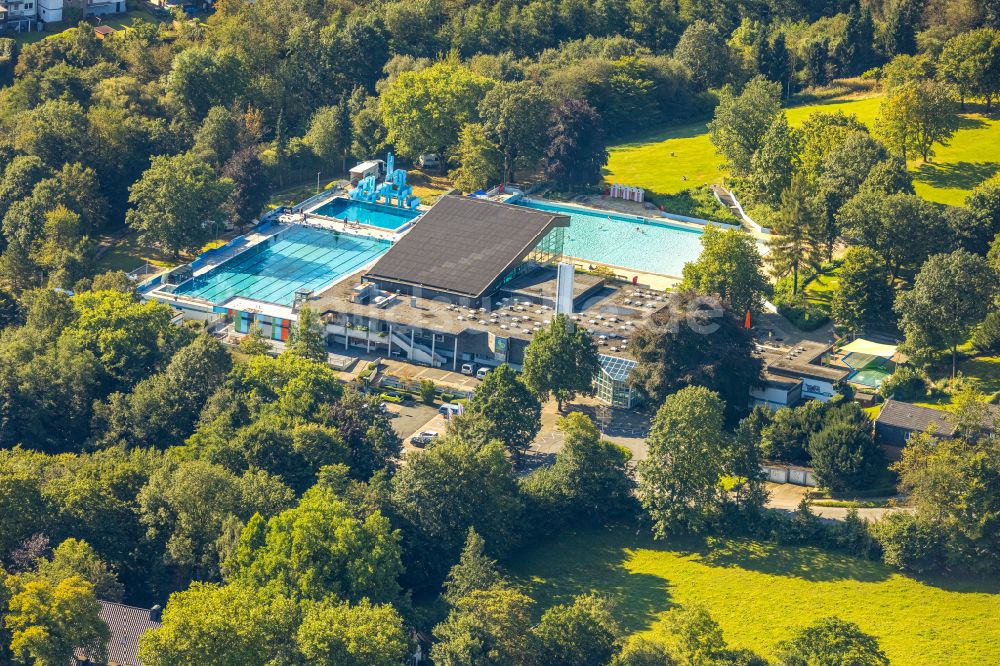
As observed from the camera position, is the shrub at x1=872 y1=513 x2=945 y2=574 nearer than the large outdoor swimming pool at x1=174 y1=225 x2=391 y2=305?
Yes

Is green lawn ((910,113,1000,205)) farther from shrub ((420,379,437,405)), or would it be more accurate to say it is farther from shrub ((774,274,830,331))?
shrub ((420,379,437,405))

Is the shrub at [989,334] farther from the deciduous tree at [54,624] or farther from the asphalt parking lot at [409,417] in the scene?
the deciduous tree at [54,624]

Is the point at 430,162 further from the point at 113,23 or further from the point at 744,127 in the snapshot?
the point at 113,23

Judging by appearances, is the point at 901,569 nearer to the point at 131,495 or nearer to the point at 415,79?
the point at 131,495

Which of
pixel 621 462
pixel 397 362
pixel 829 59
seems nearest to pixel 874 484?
pixel 621 462

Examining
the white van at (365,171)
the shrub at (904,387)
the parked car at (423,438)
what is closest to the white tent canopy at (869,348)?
the shrub at (904,387)

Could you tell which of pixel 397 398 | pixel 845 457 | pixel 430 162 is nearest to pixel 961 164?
pixel 430 162

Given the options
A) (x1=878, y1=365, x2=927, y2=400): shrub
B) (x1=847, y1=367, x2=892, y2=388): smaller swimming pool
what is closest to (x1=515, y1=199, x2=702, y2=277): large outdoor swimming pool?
(x1=847, y1=367, x2=892, y2=388): smaller swimming pool
